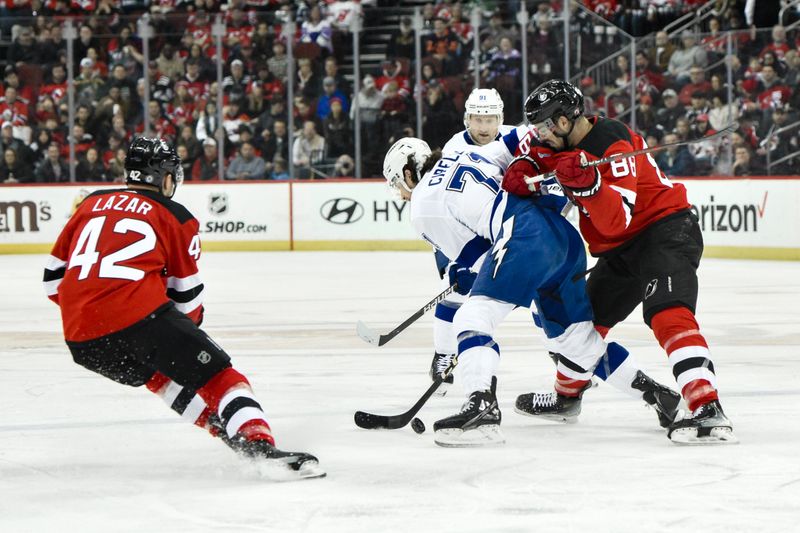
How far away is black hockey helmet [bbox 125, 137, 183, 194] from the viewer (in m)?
3.58

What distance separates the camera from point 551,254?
13.1ft

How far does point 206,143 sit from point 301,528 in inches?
404

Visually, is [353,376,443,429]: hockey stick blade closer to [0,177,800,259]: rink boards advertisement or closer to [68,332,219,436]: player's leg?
[68,332,219,436]: player's leg

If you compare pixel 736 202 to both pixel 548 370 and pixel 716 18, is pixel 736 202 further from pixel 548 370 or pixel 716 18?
pixel 548 370

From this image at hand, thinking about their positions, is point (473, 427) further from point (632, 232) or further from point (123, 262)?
point (123, 262)

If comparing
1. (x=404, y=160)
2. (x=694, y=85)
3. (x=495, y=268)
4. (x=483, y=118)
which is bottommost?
(x=495, y=268)

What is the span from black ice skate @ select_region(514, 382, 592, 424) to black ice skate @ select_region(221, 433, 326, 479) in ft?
3.95

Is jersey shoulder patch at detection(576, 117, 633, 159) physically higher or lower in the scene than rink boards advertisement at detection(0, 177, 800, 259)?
higher

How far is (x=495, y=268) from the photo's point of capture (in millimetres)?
4023

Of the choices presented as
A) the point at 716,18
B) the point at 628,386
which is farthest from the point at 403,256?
the point at 628,386

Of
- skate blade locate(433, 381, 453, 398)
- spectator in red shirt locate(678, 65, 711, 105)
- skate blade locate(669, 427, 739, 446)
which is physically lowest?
skate blade locate(433, 381, 453, 398)

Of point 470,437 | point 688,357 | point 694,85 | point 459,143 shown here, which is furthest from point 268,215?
point 688,357

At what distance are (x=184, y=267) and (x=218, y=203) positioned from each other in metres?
9.57

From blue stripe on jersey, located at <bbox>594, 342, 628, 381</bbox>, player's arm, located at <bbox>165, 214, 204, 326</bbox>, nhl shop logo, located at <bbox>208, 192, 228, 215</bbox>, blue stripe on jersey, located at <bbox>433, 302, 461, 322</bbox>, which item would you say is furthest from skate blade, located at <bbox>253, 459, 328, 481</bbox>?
nhl shop logo, located at <bbox>208, 192, 228, 215</bbox>
